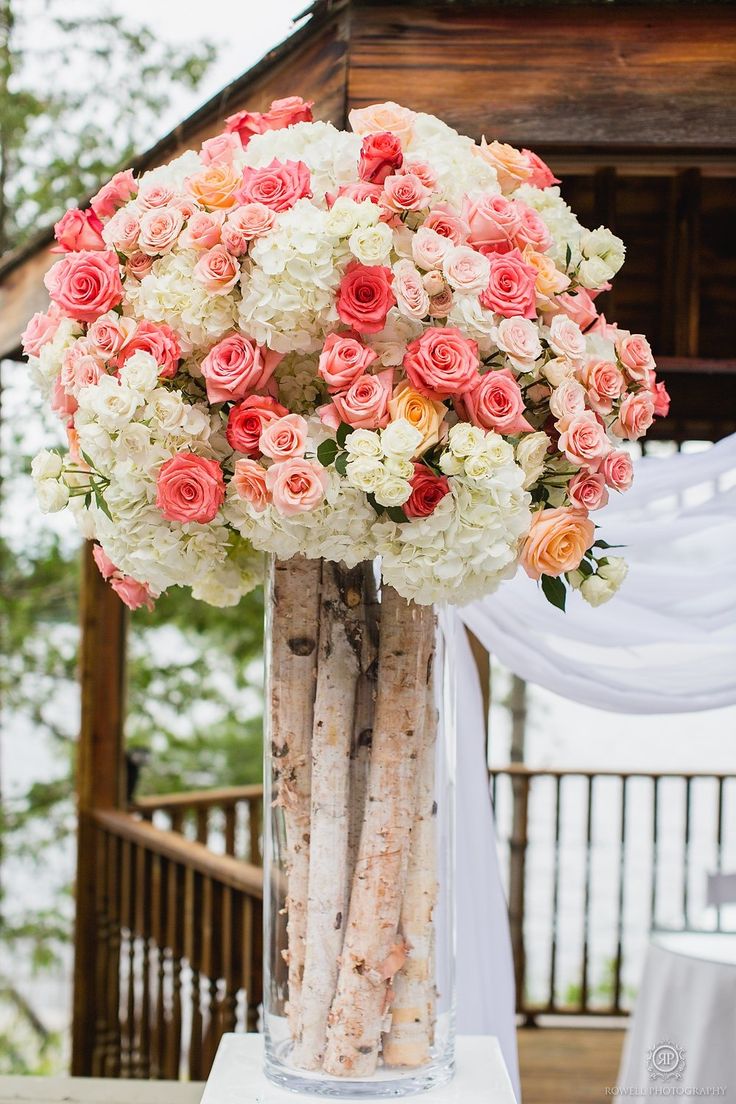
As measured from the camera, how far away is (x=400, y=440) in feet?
3.90

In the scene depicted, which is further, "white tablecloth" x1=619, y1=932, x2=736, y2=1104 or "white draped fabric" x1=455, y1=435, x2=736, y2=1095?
"white tablecloth" x1=619, y1=932, x2=736, y2=1104

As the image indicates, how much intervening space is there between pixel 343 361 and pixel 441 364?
0.10 metres

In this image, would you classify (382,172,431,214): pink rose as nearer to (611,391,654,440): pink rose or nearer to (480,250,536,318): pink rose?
(480,250,536,318): pink rose

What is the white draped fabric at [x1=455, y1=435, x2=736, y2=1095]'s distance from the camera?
7.70 ft

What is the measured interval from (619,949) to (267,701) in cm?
372

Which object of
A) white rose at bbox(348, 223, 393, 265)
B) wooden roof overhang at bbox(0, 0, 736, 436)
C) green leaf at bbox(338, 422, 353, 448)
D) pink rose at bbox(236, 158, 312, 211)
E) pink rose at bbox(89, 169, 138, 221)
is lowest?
green leaf at bbox(338, 422, 353, 448)

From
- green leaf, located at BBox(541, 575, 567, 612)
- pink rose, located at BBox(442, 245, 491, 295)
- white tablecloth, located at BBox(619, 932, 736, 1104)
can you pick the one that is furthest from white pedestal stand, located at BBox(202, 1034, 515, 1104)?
white tablecloth, located at BBox(619, 932, 736, 1104)

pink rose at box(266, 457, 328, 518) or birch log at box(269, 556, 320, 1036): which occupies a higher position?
pink rose at box(266, 457, 328, 518)

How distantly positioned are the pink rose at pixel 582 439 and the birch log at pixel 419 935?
329mm

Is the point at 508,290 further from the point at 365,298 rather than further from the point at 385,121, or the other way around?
the point at 385,121

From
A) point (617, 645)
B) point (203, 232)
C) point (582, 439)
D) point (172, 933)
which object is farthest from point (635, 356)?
point (172, 933)

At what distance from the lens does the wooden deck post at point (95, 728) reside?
4270mm

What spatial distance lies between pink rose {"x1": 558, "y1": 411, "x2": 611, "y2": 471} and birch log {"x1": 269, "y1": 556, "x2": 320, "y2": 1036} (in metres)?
0.33

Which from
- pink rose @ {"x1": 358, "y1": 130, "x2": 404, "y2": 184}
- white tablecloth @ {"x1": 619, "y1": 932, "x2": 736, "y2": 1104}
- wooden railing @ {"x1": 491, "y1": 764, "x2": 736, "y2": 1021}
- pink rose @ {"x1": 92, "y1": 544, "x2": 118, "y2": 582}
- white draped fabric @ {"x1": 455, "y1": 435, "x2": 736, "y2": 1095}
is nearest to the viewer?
pink rose @ {"x1": 358, "y1": 130, "x2": 404, "y2": 184}
